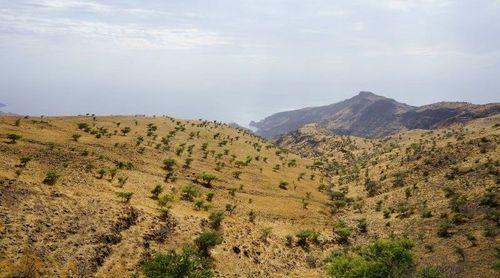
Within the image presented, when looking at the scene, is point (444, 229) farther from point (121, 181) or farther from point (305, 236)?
point (121, 181)

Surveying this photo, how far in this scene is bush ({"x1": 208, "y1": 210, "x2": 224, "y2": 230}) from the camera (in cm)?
3072

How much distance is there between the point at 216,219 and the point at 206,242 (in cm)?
482

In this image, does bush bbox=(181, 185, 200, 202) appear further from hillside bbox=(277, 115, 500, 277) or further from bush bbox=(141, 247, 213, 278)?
hillside bbox=(277, 115, 500, 277)

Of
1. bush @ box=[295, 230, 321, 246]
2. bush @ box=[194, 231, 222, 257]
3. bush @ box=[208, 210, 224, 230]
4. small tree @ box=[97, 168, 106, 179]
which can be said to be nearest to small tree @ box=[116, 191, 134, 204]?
small tree @ box=[97, 168, 106, 179]

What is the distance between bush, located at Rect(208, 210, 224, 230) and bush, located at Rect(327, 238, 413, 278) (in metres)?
9.26

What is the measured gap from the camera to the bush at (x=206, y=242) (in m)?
26.3

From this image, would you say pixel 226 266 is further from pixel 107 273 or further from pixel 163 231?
pixel 107 273

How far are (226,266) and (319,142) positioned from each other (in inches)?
3436

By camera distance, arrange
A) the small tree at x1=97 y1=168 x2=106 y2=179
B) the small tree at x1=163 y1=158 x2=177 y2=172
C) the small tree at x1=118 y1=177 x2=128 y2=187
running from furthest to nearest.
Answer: the small tree at x1=163 y1=158 x2=177 y2=172 → the small tree at x1=97 y1=168 x2=106 y2=179 → the small tree at x1=118 y1=177 x2=128 y2=187

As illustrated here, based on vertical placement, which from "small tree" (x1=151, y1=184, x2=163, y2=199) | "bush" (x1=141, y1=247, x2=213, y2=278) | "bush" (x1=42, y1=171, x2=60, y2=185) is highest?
"bush" (x1=42, y1=171, x2=60, y2=185)

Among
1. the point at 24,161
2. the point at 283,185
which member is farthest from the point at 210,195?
the point at 283,185

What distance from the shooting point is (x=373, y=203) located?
4841 centimetres

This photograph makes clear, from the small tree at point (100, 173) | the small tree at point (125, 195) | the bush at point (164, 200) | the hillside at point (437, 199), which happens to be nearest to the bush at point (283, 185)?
the hillside at point (437, 199)

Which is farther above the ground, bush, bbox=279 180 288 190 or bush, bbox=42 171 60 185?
bush, bbox=42 171 60 185
